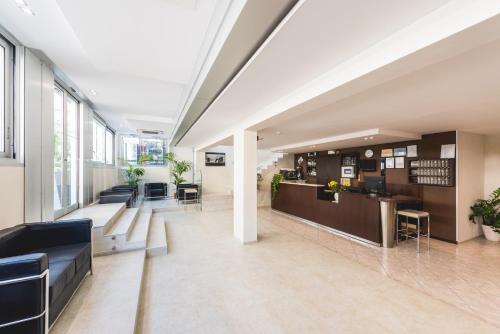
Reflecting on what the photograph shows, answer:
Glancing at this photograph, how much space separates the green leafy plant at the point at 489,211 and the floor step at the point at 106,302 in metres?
6.65

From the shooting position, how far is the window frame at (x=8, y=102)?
2383 mm

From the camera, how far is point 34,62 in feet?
8.77

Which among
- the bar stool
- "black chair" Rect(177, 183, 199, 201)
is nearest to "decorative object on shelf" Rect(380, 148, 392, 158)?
the bar stool

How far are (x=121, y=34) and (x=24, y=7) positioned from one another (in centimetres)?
80

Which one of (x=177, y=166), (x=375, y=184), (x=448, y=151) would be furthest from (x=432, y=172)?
(x=177, y=166)

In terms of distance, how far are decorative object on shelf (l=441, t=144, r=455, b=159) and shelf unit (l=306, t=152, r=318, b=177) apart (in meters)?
3.66

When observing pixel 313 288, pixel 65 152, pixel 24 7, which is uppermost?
pixel 24 7

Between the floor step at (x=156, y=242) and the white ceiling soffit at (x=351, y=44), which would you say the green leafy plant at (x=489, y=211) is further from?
the floor step at (x=156, y=242)

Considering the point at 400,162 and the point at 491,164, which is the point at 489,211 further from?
the point at 400,162

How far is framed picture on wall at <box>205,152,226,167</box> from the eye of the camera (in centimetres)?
918

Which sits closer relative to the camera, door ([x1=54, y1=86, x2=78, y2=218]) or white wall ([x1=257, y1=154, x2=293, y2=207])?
door ([x1=54, y1=86, x2=78, y2=218])

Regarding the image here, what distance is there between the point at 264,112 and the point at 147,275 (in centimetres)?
298

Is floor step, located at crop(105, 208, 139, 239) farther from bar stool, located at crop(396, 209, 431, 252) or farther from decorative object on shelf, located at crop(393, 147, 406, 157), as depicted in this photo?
decorative object on shelf, located at crop(393, 147, 406, 157)

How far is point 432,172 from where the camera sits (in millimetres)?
4621
